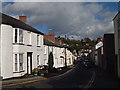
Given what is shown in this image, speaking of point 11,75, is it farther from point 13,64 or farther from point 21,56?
point 21,56

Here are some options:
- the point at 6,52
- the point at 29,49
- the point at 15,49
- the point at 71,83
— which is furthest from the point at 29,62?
the point at 71,83

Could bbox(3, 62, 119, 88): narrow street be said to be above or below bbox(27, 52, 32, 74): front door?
below

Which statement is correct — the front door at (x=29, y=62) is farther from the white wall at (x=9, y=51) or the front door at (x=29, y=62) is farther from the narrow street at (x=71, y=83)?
the narrow street at (x=71, y=83)

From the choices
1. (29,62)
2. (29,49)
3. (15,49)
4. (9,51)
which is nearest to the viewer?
(9,51)

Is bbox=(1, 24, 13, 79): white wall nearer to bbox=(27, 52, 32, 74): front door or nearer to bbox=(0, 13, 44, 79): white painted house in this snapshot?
bbox=(0, 13, 44, 79): white painted house

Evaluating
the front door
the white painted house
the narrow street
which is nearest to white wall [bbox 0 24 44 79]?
the white painted house

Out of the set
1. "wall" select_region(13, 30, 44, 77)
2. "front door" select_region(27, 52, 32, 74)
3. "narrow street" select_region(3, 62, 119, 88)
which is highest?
"wall" select_region(13, 30, 44, 77)

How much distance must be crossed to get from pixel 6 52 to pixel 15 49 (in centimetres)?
154

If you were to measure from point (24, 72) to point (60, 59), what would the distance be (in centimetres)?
2258

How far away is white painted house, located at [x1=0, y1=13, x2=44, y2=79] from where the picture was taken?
18.0m

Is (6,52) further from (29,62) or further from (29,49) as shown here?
(29,62)

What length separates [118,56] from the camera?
19422 mm

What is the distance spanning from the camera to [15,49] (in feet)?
64.4

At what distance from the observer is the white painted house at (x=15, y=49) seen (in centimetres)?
1805
